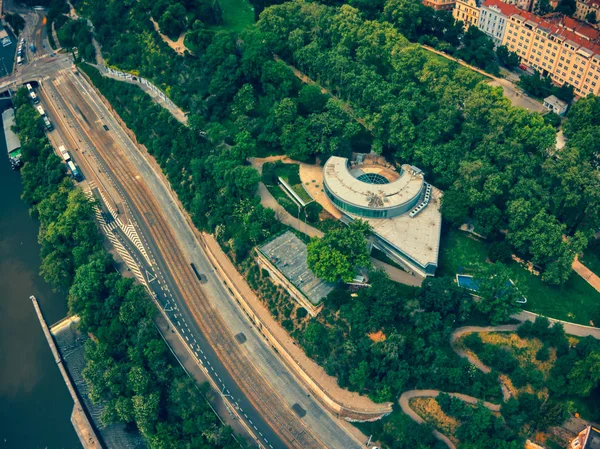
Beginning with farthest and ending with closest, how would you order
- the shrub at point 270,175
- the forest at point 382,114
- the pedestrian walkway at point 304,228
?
the shrub at point 270,175 → the forest at point 382,114 → the pedestrian walkway at point 304,228

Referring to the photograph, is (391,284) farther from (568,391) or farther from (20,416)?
(20,416)

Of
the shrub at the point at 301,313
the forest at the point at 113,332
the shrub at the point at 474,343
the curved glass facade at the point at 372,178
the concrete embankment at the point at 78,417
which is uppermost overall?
the curved glass facade at the point at 372,178

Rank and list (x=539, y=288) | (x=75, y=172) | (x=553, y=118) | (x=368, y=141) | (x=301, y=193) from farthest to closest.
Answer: (x=75, y=172) < (x=553, y=118) < (x=368, y=141) < (x=301, y=193) < (x=539, y=288)

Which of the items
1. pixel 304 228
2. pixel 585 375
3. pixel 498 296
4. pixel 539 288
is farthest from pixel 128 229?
pixel 585 375

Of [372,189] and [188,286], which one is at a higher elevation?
[372,189]

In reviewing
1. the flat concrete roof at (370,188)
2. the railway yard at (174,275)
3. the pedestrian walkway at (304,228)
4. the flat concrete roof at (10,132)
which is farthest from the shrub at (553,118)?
the flat concrete roof at (10,132)

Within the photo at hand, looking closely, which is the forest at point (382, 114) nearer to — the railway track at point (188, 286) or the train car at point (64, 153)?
Result: the railway track at point (188, 286)

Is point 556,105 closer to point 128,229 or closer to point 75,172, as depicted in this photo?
point 128,229
